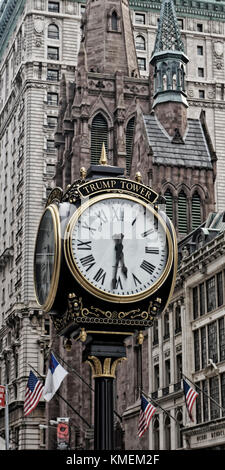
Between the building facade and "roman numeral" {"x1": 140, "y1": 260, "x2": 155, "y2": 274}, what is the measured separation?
5984cm

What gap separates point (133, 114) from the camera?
82188mm

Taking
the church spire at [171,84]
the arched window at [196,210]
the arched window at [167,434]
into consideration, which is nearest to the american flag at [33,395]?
the arched window at [167,434]

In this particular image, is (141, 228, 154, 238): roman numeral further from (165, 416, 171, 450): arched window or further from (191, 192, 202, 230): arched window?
(191, 192, 202, 230): arched window

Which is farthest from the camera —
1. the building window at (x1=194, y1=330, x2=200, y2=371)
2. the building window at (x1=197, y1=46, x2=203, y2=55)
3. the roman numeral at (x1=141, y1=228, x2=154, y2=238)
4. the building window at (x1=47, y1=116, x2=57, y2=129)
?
the building window at (x1=197, y1=46, x2=203, y2=55)

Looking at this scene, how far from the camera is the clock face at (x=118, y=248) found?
8.12 metres

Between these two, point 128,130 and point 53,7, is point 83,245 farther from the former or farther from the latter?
point 53,7

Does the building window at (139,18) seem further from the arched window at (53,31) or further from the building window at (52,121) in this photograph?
the building window at (52,121)

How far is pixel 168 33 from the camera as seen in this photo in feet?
246

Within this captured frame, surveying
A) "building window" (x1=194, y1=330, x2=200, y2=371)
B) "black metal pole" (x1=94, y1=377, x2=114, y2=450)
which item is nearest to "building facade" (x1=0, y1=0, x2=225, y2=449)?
"building window" (x1=194, y1=330, x2=200, y2=371)

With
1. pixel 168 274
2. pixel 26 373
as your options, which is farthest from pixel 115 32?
pixel 168 274

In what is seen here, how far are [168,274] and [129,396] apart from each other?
6045 centimetres

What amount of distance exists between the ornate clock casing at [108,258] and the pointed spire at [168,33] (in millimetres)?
66345

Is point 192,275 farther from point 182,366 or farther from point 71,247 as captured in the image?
point 71,247

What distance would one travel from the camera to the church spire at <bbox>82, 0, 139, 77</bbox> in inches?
3319
